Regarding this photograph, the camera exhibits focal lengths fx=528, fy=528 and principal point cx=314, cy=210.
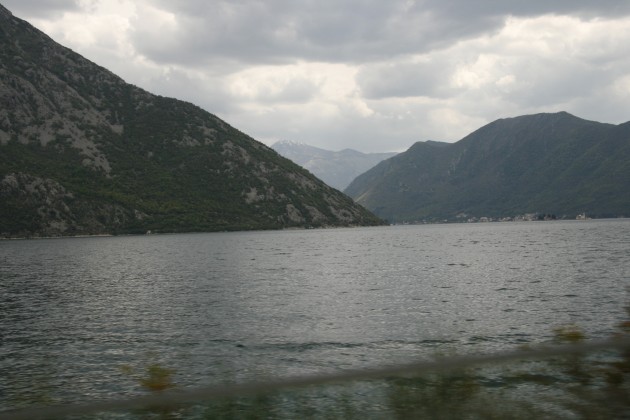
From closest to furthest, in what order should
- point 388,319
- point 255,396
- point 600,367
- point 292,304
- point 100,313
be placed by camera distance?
point 255,396 < point 600,367 < point 388,319 < point 100,313 < point 292,304

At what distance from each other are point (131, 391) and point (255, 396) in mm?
7303

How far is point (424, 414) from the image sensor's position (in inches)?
646

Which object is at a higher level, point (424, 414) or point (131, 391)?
point (424, 414)

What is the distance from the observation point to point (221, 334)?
38.3m

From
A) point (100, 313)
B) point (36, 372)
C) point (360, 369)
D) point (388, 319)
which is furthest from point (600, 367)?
point (100, 313)

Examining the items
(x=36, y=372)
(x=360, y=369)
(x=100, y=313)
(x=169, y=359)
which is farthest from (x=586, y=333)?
(x=100, y=313)

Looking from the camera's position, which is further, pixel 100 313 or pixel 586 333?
pixel 100 313

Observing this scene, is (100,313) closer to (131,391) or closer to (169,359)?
(169,359)

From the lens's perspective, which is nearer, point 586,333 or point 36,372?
point 36,372

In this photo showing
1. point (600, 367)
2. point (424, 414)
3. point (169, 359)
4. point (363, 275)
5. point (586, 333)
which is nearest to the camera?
point (424, 414)

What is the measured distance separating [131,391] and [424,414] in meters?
14.6

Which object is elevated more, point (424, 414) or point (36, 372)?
point (424, 414)

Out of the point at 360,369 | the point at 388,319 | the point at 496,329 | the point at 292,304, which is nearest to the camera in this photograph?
the point at 360,369

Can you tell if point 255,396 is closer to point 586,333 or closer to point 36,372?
point 36,372
